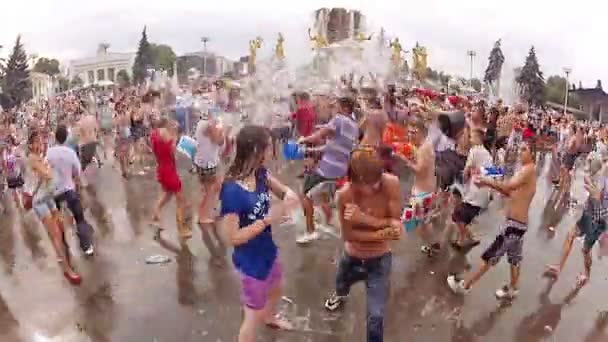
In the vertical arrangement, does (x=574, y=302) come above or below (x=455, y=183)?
below

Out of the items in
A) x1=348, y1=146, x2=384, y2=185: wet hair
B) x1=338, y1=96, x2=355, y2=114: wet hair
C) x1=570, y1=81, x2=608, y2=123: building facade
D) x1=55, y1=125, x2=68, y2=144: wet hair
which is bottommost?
x1=570, y1=81, x2=608, y2=123: building facade

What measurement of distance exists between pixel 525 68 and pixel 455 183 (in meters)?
60.0

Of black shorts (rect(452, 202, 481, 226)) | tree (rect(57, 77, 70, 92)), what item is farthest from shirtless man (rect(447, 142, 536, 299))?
tree (rect(57, 77, 70, 92))

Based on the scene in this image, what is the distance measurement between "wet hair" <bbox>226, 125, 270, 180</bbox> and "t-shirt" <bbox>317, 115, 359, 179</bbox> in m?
3.08

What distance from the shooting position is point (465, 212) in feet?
22.6

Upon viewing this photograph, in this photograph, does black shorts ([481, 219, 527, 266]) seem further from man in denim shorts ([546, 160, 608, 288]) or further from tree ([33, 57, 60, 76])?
tree ([33, 57, 60, 76])

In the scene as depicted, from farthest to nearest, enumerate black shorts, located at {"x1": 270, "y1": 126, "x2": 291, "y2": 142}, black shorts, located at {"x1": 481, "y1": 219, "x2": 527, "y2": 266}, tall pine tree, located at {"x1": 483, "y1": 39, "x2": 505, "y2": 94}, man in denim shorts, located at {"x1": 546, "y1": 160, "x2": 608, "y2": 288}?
tall pine tree, located at {"x1": 483, "y1": 39, "x2": 505, "y2": 94} → black shorts, located at {"x1": 270, "y1": 126, "x2": 291, "y2": 142} → man in denim shorts, located at {"x1": 546, "y1": 160, "x2": 608, "y2": 288} → black shorts, located at {"x1": 481, "y1": 219, "x2": 527, "y2": 266}

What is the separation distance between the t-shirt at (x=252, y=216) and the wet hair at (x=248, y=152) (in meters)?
0.07

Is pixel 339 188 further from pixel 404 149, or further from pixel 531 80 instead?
pixel 531 80

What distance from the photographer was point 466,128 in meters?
8.23

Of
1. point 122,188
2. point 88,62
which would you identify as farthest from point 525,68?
point 88,62

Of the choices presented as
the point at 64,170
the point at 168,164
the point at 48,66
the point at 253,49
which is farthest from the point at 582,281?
the point at 48,66

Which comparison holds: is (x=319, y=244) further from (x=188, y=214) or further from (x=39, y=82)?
(x=39, y=82)

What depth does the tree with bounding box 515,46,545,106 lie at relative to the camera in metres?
62.4
